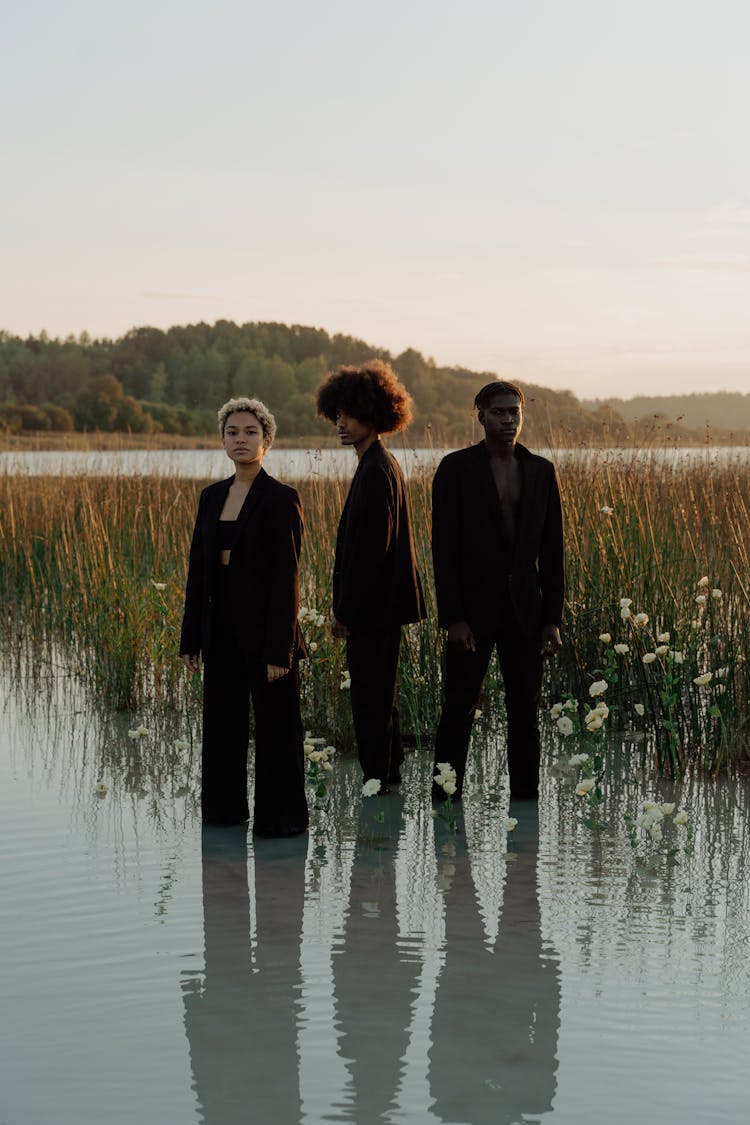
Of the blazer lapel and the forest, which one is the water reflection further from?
the forest

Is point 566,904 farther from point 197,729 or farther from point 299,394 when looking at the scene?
point 299,394

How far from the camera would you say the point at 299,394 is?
79.2 metres

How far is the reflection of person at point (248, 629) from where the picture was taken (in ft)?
16.4

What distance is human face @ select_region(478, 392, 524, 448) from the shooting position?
523 centimetres

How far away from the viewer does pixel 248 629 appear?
16.5 ft

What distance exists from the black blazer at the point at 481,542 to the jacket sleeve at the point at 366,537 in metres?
0.20

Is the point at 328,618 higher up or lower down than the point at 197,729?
higher up

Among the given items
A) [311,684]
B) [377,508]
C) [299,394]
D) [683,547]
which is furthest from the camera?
[299,394]

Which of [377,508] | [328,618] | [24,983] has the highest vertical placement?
[377,508]

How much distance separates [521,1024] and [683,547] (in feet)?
14.9

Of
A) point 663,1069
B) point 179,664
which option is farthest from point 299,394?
point 663,1069

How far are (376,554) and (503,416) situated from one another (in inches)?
28.5

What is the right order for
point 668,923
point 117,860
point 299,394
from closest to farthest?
1. point 668,923
2. point 117,860
3. point 299,394

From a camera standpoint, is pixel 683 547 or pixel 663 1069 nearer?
pixel 663 1069
